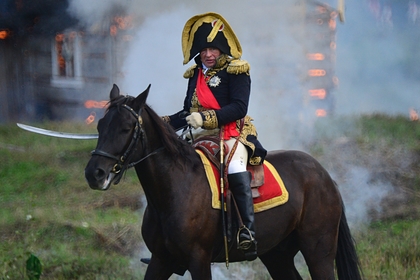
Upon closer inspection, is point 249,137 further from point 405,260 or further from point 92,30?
point 92,30

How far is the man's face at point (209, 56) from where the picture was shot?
5879 millimetres

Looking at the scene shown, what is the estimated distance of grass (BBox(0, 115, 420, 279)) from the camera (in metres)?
7.84

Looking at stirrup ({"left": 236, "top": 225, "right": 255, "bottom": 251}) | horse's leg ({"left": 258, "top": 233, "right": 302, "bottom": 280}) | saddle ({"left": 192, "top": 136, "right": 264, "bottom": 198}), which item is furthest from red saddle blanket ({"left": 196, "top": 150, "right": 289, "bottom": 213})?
horse's leg ({"left": 258, "top": 233, "right": 302, "bottom": 280})

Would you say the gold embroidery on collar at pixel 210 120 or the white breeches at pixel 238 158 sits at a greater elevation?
the gold embroidery on collar at pixel 210 120

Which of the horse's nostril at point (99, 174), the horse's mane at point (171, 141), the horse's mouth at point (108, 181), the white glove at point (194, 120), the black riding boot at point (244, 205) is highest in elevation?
the white glove at point (194, 120)

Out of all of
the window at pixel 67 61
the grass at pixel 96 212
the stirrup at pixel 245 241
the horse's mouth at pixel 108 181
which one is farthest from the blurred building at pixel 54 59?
the horse's mouth at pixel 108 181

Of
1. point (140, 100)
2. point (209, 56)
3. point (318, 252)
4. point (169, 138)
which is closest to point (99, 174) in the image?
point (140, 100)

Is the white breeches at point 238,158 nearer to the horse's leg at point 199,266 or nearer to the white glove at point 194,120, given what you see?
the white glove at point 194,120

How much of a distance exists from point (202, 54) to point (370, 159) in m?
5.41

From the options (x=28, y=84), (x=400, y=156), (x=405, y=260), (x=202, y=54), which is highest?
(x=202, y=54)

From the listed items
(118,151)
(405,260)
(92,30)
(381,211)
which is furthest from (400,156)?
(118,151)

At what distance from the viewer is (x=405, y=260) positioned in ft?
26.8

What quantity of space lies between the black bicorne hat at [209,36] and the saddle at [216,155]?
69 cm

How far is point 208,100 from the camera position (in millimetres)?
5859
